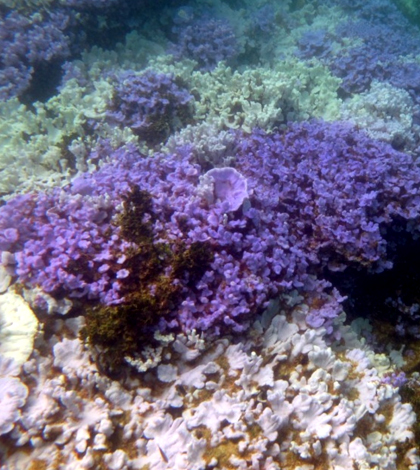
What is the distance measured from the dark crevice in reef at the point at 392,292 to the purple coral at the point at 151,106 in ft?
9.57

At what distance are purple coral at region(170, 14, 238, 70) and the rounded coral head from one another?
3.79 meters

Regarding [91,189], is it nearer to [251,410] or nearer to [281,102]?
[251,410]

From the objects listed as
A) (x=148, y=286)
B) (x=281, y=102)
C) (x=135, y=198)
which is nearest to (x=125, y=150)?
(x=135, y=198)

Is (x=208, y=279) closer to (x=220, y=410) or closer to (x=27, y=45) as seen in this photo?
(x=220, y=410)

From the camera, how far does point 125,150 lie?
171 inches

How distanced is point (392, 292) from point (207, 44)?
522 cm

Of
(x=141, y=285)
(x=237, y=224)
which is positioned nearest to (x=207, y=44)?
(x=237, y=224)

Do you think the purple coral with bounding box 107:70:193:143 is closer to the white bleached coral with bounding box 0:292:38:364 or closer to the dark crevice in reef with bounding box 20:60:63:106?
the dark crevice in reef with bounding box 20:60:63:106

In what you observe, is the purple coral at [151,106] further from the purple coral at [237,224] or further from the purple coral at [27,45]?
the purple coral at [27,45]

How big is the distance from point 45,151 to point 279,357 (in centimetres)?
396

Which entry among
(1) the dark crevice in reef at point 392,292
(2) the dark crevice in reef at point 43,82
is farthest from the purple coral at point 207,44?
(1) the dark crevice in reef at point 392,292

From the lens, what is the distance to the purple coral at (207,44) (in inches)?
265

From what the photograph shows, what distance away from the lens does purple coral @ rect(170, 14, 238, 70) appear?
6.74 m

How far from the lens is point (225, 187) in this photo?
147 inches
